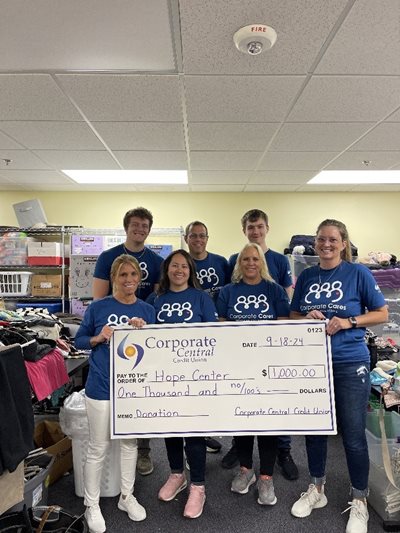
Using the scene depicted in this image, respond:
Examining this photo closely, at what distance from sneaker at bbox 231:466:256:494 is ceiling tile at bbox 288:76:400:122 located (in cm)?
249

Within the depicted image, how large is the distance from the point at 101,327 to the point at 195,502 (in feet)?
3.58

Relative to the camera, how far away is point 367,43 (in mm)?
2023

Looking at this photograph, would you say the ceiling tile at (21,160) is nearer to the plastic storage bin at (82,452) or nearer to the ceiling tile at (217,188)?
the ceiling tile at (217,188)

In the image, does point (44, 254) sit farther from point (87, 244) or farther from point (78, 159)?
point (78, 159)

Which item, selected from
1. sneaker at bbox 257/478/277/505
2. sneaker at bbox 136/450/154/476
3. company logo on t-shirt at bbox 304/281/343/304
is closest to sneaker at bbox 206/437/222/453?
sneaker at bbox 136/450/154/476

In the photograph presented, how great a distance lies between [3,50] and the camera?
2092 millimetres

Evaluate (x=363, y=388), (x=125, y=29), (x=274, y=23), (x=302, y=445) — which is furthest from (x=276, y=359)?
(x=125, y=29)

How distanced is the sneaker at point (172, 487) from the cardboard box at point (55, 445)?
27.2 inches

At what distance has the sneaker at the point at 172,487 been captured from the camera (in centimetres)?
220

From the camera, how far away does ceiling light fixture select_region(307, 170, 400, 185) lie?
4703mm

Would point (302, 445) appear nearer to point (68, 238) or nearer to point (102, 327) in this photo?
point (102, 327)

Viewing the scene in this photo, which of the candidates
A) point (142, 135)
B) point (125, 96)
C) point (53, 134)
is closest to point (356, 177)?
point (142, 135)

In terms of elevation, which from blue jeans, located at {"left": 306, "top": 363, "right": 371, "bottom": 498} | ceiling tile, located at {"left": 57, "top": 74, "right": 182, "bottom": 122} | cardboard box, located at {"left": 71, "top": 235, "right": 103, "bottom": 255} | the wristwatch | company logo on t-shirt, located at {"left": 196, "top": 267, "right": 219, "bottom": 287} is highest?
ceiling tile, located at {"left": 57, "top": 74, "right": 182, "bottom": 122}

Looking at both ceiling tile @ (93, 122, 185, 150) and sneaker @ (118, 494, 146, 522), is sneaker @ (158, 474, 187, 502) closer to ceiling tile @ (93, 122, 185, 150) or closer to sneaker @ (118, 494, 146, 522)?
sneaker @ (118, 494, 146, 522)
